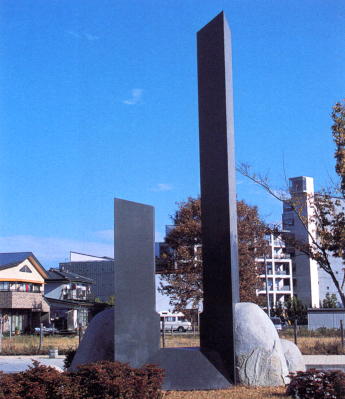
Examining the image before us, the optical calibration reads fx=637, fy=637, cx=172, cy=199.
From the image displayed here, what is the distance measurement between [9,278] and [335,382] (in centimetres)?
4367

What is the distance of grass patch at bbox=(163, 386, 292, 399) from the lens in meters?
10.1

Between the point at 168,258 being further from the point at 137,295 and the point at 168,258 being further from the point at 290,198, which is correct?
the point at 137,295

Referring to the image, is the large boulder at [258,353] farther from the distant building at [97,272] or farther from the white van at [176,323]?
the distant building at [97,272]

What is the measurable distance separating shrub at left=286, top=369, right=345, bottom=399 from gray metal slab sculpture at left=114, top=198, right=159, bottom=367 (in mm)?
2752

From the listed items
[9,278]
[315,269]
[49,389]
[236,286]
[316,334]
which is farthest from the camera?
[315,269]

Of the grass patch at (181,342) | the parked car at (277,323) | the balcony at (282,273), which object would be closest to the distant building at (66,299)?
the parked car at (277,323)

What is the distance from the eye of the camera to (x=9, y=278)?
5000 cm

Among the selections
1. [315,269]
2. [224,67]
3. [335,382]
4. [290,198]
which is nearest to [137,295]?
[335,382]

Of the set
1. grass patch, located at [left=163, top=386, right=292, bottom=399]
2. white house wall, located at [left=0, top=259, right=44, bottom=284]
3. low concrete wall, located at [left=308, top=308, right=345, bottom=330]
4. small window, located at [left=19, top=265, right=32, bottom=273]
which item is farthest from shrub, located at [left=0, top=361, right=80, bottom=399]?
small window, located at [left=19, top=265, right=32, bottom=273]

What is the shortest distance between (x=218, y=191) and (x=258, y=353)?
3.17 meters

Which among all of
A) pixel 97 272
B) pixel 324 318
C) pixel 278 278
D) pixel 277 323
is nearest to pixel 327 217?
pixel 324 318

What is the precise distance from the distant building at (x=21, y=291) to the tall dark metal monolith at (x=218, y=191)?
37993 mm

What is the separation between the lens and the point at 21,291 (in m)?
50.8

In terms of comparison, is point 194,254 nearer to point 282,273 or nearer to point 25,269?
point 25,269
